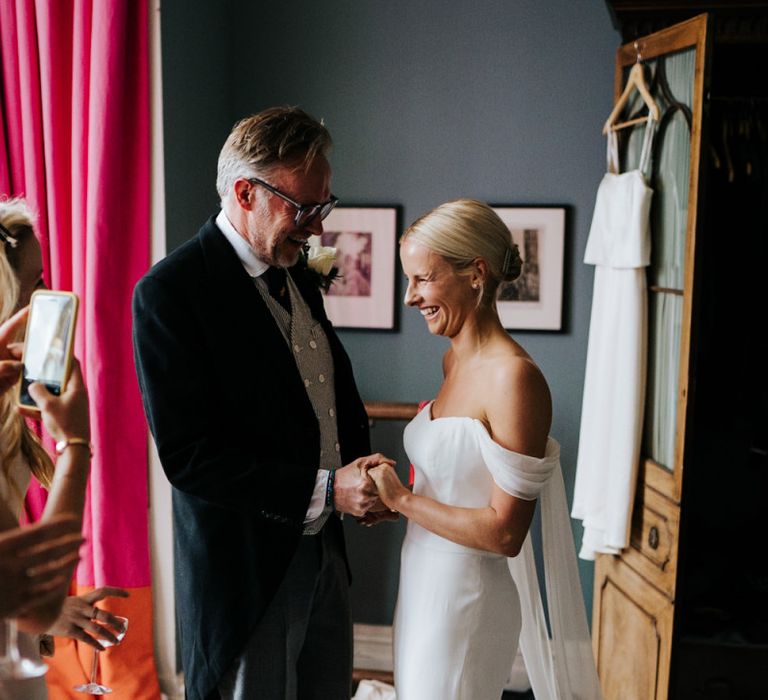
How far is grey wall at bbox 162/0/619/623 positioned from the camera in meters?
3.25

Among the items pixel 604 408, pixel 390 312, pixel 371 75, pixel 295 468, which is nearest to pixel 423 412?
pixel 295 468

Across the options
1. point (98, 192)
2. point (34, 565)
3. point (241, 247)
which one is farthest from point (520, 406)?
point (98, 192)

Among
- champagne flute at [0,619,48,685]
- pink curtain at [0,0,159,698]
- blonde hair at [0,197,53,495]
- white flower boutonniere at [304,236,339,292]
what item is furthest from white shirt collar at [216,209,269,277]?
champagne flute at [0,619,48,685]

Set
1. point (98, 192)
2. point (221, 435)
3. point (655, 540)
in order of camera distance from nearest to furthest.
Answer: point (221, 435), point (98, 192), point (655, 540)

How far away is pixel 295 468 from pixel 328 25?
223 centimetres

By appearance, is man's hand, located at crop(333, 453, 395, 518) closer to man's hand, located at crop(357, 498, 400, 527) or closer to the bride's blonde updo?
man's hand, located at crop(357, 498, 400, 527)

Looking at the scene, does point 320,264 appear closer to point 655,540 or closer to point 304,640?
point 304,640

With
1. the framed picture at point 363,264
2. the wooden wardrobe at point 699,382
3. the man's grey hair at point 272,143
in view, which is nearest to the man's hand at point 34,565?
the man's grey hair at point 272,143

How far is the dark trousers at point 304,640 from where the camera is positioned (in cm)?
175

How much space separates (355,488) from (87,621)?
60 centimetres

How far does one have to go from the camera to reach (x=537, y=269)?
331 cm

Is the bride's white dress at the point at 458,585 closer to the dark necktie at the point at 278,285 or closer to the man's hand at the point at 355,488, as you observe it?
the man's hand at the point at 355,488

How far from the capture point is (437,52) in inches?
131

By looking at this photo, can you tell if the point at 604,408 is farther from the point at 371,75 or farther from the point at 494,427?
the point at 371,75
